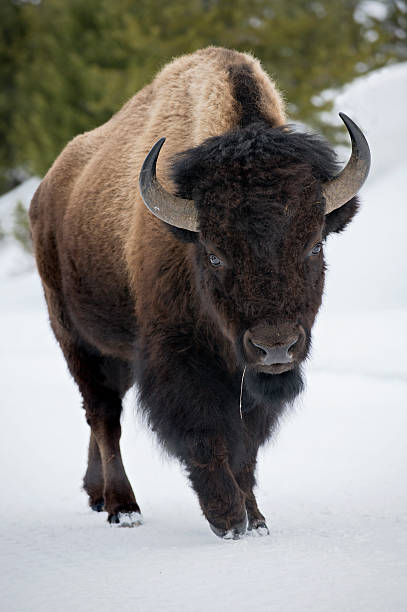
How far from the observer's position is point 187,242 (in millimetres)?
5352

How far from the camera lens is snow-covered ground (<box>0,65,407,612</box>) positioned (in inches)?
159

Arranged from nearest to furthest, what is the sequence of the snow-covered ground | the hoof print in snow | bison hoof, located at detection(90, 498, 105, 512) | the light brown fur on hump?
1. the snow-covered ground
2. the hoof print in snow
3. the light brown fur on hump
4. bison hoof, located at detection(90, 498, 105, 512)

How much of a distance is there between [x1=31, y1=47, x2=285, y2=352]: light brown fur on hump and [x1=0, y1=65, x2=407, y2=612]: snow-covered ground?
1.30 meters

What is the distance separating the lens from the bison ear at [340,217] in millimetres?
5246

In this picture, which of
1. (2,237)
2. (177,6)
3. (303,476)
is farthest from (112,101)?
(303,476)

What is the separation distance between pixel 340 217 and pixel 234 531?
193 centimetres

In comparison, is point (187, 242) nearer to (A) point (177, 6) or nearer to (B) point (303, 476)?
(B) point (303, 476)

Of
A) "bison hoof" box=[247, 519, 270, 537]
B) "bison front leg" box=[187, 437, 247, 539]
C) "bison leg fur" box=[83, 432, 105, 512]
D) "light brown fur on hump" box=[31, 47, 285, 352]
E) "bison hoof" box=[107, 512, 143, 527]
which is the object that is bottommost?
"bison leg fur" box=[83, 432, 105, 512]

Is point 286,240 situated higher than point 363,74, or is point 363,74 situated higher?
point 286,240

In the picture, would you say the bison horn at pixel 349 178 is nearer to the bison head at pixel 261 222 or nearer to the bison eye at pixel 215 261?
the bison head at pixel 261 222

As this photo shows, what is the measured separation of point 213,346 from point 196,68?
2.25m

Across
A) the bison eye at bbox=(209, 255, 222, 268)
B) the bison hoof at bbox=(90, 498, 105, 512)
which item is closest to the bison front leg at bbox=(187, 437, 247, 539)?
the bison eye at bbox=(209, 255, 222, 268)

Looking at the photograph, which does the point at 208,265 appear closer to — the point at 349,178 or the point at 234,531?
the point at 349,178

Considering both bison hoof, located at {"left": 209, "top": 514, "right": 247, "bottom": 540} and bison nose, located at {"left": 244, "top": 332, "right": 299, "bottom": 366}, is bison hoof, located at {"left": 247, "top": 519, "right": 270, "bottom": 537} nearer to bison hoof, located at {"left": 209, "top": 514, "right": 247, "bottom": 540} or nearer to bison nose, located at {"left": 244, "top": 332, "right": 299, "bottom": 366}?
bison hoof, located at {"left": 209, "top": 514, "right": 247, "bottom": 540}
